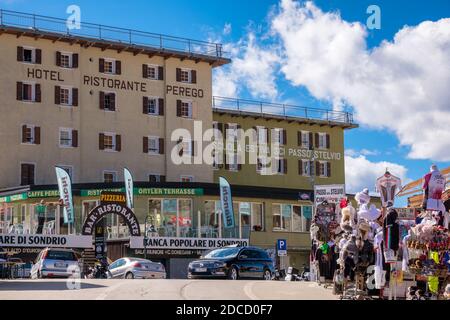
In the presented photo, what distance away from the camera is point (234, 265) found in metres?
30.6

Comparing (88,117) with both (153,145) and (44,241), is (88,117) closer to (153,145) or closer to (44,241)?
(153,145)

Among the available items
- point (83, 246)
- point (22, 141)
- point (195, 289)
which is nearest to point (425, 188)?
point (195, 289)

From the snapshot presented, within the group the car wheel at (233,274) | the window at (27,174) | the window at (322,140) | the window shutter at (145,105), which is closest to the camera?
the car wheel at (233,274)

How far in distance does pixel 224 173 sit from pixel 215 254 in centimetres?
3875

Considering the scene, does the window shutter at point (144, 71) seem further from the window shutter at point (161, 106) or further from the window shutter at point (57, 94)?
the window shutter at point (57, 94)

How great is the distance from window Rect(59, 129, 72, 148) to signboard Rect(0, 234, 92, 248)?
14601mm

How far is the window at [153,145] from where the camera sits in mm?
64950

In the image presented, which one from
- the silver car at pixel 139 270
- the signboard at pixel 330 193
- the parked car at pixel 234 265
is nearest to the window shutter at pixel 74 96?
the silver car at pixel 139 270

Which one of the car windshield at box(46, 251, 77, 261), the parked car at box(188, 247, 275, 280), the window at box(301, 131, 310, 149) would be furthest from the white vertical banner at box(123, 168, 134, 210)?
the window at box(301, 131, 310, 149)

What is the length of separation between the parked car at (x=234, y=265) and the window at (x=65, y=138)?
1202 inches

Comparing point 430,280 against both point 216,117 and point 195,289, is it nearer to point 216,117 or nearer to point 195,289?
point 195,289

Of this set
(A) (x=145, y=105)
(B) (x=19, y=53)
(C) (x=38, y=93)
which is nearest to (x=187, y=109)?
(A) (x=145, y=105)

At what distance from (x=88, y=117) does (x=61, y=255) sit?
2900 cm

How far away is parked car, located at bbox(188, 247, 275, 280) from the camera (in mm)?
30297
